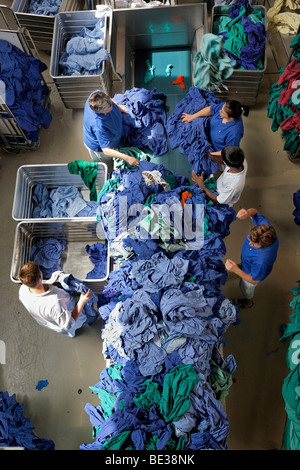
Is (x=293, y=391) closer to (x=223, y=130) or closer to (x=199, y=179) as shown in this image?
(x=199, y=179)

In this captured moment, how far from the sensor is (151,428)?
10.8 feet

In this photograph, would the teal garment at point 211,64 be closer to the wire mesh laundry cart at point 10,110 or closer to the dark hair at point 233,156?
the dark hair at point 233,156

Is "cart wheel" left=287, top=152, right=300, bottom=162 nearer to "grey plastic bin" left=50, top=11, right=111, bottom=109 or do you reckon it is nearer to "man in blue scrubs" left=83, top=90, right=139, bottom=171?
"man in blue scrubs" left=83, top=90, right=139, bottom=171

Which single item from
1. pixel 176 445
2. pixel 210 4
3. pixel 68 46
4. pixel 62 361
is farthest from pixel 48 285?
pixel 210 4

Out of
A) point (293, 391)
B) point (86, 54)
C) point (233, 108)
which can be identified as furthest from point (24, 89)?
point (293, 391)

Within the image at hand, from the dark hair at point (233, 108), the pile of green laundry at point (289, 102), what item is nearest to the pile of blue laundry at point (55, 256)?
the dark hair at point (233, 108)

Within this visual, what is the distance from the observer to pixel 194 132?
4.70 m

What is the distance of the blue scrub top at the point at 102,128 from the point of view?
4.30m

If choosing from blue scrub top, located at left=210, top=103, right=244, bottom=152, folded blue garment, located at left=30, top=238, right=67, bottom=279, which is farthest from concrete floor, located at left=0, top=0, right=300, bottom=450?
blue scrub top, located at left=210, top=103, right=244, bottom=152

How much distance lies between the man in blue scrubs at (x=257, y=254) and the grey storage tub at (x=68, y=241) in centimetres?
141

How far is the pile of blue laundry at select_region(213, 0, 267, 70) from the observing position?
5.42 metres

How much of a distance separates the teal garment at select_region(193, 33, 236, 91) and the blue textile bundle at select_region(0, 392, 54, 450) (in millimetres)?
4059

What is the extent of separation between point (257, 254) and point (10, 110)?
342 cm
